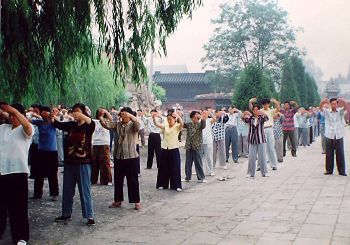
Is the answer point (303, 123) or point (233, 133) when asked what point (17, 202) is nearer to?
point (233, 133)

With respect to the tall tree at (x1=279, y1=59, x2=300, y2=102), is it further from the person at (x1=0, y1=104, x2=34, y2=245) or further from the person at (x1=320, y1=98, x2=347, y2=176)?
the person at (x1=0, y1=104, x2=34, y2=245)

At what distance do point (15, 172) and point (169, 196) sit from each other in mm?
4220

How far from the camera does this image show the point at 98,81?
74.2ft

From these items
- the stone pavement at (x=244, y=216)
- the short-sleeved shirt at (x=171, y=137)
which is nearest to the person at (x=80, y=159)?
the stone pavement at (x=244, y=216)

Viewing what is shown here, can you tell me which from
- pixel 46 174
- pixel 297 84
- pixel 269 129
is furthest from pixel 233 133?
pixel 297 84

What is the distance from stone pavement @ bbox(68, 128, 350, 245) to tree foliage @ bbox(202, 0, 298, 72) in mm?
28490

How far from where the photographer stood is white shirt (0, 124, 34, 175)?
5.72 m

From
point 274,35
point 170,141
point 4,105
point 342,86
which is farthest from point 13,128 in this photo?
point 342,86

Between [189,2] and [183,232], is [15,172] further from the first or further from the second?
[189,2]

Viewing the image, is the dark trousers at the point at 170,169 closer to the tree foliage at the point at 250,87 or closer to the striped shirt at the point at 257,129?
the striped shirt at the point at 257,129

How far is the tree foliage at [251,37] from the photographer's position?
3791 centimetres

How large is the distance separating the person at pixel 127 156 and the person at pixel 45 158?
1.51 metres

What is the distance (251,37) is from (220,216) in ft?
108

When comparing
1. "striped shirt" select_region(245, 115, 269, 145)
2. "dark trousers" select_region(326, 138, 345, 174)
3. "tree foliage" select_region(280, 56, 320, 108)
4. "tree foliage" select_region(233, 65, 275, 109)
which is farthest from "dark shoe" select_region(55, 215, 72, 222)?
"tree foliage" select_region(280, 56, 320, 108)
